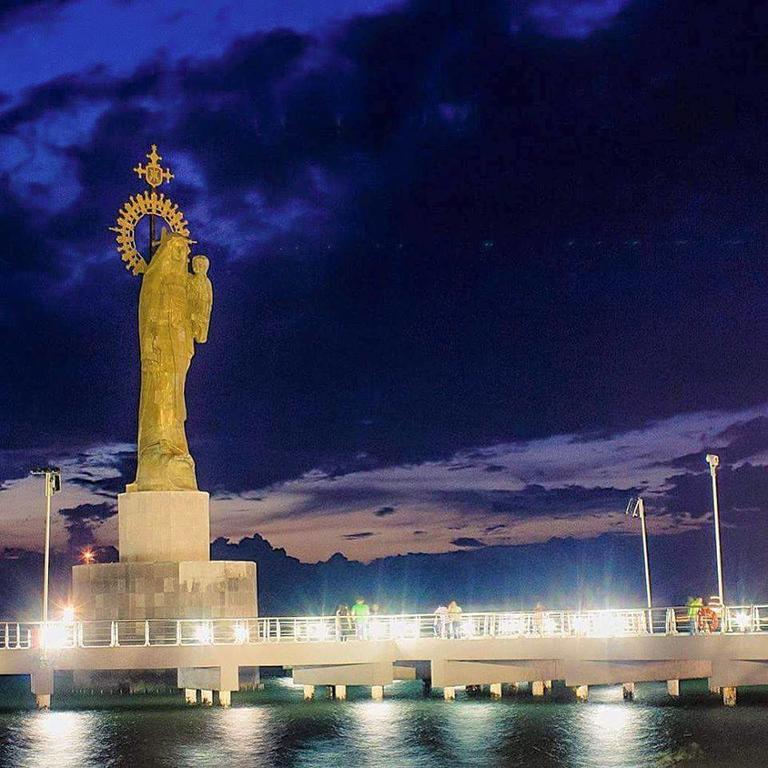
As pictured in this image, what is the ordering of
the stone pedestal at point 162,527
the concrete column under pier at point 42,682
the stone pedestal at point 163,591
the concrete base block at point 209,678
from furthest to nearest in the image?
the stone pedestal at point 162,527 → the stone pedestal at point 163,591 → the concrete column under pier at point 42,682 → the concrete base block at point 209,678

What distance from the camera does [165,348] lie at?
1960 inches

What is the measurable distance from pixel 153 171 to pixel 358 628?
56.1 feet

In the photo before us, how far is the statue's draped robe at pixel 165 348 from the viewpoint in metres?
49.3

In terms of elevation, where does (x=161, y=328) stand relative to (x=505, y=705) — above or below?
above

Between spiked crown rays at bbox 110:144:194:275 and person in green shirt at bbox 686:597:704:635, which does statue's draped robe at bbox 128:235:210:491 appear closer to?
spiked crown rays at bbox 110:144:194:275

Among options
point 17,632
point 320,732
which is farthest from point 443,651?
point 17,632

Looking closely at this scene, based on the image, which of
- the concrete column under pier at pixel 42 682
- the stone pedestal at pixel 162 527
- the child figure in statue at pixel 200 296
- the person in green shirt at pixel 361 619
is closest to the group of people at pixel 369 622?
the person in green shirt at pixel 361 619

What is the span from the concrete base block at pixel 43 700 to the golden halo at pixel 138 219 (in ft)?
45.9

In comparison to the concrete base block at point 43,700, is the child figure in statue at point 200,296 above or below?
above

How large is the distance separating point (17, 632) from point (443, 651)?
39.1 feet

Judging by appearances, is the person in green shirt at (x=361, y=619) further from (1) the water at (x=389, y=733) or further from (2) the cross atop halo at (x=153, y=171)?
(2) the cross atop halo at (x=153, y=171)

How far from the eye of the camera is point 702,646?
39.0 metres

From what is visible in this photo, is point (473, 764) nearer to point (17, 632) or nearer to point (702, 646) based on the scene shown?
point (702, 646)

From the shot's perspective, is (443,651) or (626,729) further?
(443,651)
